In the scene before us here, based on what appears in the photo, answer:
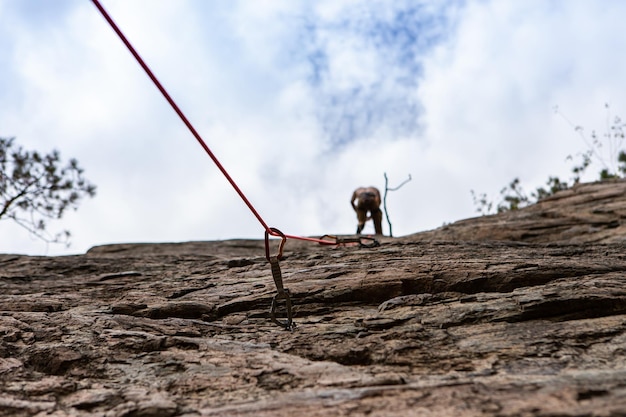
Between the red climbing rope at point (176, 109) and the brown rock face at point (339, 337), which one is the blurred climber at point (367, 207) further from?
the red climbing rope at point (176, 109)

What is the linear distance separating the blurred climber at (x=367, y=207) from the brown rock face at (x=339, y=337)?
4706mm

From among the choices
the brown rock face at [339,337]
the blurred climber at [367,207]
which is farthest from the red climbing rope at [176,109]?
the blurred climber at [367,207]

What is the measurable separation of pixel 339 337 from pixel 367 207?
309 inches

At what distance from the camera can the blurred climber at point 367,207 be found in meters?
12.8

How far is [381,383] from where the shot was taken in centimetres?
410

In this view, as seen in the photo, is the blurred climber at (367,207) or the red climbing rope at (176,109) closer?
the red climbing rope at (176,109)

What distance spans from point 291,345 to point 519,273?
272cm

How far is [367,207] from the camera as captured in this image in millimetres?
12836

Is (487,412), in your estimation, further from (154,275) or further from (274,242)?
(274,242)

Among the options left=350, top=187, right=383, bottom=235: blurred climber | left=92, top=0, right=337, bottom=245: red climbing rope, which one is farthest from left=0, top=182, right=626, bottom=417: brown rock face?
left=350, top=187, right=383, bottom=235: blurred climber

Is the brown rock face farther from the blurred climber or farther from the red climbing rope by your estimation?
the blurred climber

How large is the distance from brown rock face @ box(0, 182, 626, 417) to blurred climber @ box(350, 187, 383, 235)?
4.71m

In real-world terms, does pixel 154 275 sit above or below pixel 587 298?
above

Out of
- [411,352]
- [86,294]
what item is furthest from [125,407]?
[86,294]
